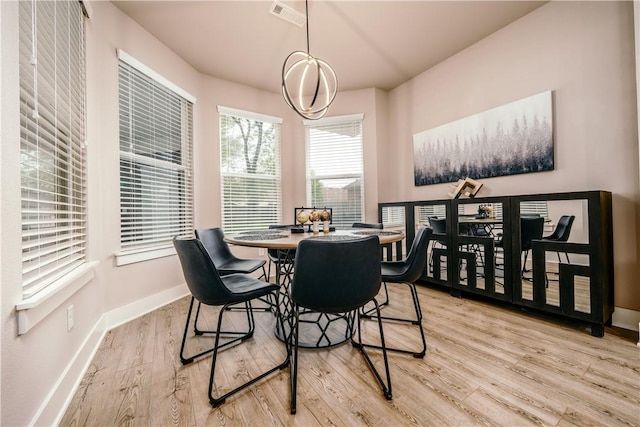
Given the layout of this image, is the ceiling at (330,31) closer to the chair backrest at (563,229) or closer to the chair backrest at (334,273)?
the chair backrest at (563,229)

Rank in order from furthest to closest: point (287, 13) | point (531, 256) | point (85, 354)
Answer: point (287, 13), point (531, 256), point (85, 354)

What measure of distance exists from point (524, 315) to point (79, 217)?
12.0ft

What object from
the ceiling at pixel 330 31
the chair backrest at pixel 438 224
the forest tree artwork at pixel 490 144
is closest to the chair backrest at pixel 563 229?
the forest tree artwork at pixel 490 144

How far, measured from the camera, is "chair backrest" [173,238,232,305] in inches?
54.8

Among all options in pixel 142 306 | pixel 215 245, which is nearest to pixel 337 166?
pixel 215 245

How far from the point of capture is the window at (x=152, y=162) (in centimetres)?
253

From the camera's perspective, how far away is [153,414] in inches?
50.3

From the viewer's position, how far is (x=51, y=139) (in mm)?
1468

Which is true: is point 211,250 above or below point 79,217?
below

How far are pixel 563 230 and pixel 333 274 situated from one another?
206 centimetres

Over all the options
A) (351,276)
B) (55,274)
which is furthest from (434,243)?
(55,274)

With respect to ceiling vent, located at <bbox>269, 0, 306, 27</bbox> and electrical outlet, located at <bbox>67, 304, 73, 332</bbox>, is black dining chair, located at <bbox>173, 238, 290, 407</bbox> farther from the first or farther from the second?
ceiling vent, located at <bbox>269, 0, 306, 27</bbox>

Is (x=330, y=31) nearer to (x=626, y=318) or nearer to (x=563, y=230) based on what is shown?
(x=563, y=230)

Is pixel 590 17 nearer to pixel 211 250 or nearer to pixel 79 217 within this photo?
pixel 211 250
